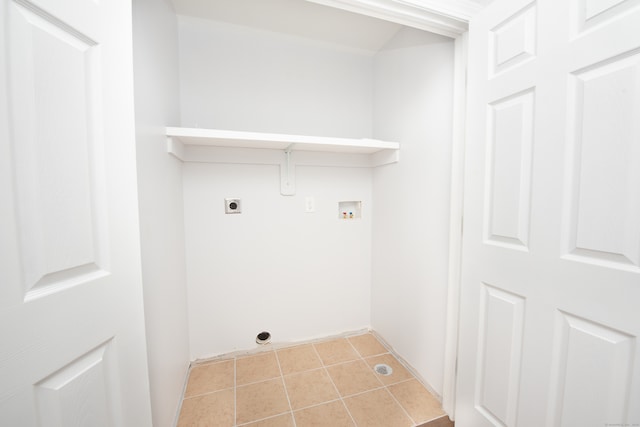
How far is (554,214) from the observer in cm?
83

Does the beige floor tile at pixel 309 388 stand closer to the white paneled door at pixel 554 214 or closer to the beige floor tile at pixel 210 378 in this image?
the beige floor tile at pixel 210 378

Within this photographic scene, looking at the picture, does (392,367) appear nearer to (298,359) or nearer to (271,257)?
(298,359)

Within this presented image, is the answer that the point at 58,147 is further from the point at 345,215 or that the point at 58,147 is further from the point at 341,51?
the point at 341,51

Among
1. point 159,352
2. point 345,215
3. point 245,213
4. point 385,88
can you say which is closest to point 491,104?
point 385,88

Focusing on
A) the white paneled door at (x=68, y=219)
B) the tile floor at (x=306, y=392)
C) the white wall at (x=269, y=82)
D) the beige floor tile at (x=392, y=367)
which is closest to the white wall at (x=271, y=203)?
the white wall at (x=269, y=82)

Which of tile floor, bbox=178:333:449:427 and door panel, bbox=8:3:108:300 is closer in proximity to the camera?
door panel, bbox=8:3:108:300

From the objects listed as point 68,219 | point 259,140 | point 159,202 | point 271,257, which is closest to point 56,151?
point 68,219

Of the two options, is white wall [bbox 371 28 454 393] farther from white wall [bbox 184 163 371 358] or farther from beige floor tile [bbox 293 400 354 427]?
beige floor tile [bbox 293 400 354 427]

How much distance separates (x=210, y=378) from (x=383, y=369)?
1.25 meters

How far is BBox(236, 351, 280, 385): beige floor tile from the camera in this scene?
1672mm

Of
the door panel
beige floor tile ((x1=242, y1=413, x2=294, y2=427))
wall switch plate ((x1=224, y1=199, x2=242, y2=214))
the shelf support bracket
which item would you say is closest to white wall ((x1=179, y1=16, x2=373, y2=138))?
the shelf support bracket

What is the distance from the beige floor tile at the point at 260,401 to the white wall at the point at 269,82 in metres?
1.85

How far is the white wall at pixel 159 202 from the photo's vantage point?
3.36ft

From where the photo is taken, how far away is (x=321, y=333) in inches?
83.6
